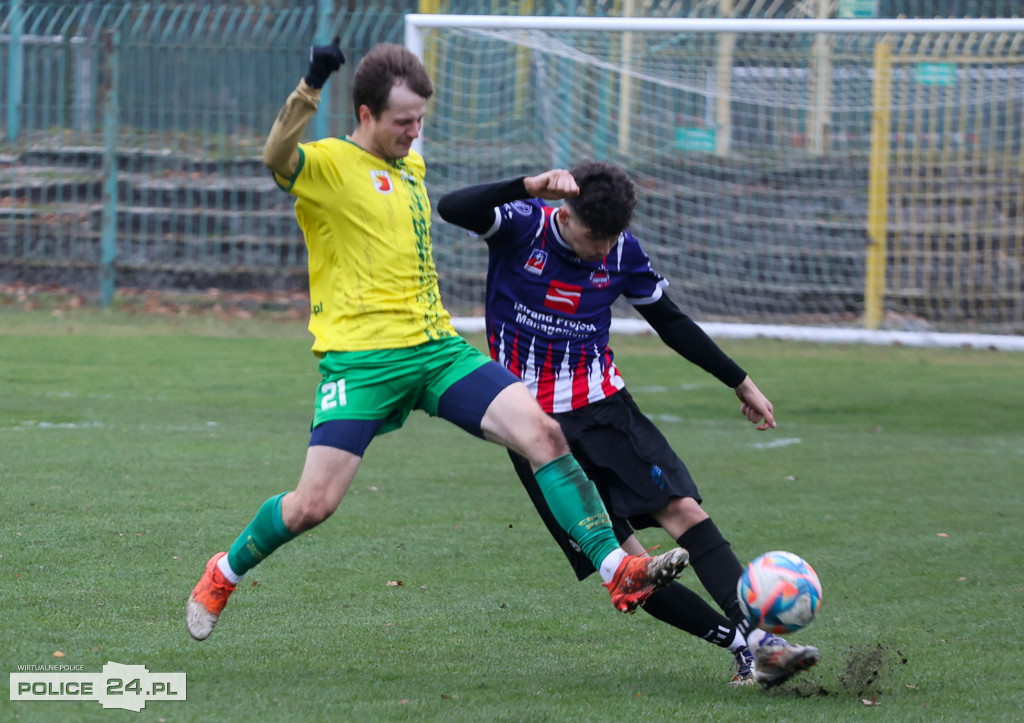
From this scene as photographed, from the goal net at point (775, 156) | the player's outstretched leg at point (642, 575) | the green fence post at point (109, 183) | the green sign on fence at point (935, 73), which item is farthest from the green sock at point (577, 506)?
the green fence post at point (109, 183)

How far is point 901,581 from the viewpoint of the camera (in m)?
5.00

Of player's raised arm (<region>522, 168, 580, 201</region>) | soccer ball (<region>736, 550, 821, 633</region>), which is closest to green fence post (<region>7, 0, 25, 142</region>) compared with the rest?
player's raised arm (<region>522, 168, 580, 201</region>)

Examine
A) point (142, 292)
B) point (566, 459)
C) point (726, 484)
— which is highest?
point (566, 459)

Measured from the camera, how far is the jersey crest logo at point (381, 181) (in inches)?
154

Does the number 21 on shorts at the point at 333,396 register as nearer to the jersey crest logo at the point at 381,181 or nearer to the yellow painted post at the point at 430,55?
the jersey crest logo at the point at 381,181

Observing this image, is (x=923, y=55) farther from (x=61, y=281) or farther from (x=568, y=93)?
(x=61, y=281)

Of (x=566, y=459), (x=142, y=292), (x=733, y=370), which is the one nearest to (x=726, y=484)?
(x=733, y=370)

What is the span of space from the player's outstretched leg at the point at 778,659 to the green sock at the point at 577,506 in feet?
1.72

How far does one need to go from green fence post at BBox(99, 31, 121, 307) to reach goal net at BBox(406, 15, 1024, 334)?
11.5 ft

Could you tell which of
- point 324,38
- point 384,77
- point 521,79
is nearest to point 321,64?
point 384,77

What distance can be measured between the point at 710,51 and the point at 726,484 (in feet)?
25.5

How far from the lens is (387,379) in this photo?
383 cm

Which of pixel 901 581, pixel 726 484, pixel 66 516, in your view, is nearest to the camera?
pixel 901 581

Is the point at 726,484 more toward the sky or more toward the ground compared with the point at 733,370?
more toward the ground
